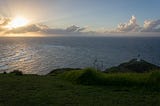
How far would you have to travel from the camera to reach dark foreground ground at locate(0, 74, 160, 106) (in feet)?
34.7

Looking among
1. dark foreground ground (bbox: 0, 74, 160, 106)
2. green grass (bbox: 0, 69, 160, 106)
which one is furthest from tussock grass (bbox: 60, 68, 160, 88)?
dark foreground ground (bbox: 0, 74, 160, 106)

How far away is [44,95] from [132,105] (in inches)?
152

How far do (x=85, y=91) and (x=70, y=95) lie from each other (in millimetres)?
1110

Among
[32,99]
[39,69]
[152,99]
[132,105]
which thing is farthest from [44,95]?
[39,69]

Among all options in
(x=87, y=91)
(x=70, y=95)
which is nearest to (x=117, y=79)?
(x=87, y=91)

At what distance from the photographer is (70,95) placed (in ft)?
38.5

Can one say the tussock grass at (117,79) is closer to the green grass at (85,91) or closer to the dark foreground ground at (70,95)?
the green grass at (85,91)

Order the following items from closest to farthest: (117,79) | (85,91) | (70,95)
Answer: (70,95) < (85,91) < (117,79)

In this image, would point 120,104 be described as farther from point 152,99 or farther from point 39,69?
point 39,69

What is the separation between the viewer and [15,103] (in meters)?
10.4

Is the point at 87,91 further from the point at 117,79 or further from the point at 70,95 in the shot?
the point at 117,79

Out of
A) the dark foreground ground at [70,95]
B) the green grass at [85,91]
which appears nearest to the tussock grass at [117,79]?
the green grass at [85,91]

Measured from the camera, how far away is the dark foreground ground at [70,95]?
10.6 metres

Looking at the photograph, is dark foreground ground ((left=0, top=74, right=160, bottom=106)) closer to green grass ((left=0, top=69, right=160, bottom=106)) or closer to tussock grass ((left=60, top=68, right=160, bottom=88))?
green grass ((left=0, top=69, right=160, bottom=106))
